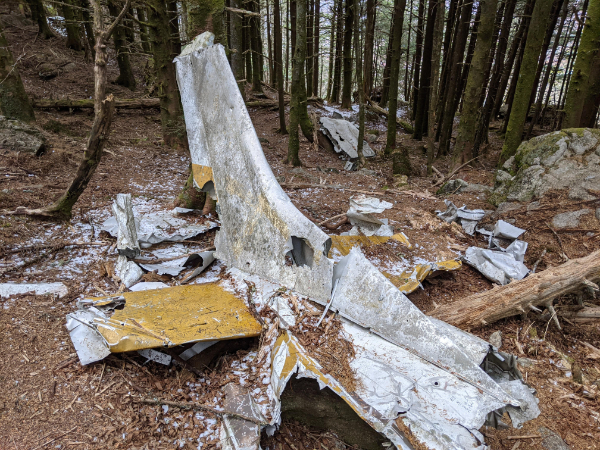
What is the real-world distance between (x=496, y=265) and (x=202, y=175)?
3.88 metres

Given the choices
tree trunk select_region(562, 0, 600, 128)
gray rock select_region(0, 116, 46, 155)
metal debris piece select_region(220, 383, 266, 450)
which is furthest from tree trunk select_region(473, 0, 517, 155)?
gray rock select_region(0, 116, 46, 155)

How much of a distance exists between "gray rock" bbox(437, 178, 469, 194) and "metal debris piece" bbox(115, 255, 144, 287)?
6266 mm

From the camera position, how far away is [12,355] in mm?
2699

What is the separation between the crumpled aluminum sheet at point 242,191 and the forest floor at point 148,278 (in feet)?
2.33

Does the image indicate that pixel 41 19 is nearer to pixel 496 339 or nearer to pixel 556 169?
pixel 556 169

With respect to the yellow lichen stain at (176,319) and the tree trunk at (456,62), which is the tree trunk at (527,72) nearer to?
the tree trunk at (456,62)

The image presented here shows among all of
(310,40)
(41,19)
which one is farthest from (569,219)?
(41,19)

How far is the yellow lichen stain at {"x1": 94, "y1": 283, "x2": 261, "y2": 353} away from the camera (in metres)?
2.69

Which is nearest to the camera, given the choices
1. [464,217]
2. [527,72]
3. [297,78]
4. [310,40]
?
[464,217]

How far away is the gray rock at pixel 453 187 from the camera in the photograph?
752 centimetres

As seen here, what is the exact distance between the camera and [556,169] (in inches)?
236

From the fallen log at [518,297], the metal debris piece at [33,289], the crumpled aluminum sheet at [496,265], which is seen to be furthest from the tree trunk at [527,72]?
the metal debris piece at [33,289]

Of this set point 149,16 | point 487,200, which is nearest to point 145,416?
point 487,200

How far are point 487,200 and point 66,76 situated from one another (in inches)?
542
